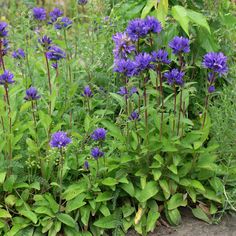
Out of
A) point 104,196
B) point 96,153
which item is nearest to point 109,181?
point 104,196

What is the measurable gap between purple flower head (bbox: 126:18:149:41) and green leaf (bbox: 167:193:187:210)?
1050mm

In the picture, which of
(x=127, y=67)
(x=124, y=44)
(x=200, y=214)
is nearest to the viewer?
(x=127, y=67)

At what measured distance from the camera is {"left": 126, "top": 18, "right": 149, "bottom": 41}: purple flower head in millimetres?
3107

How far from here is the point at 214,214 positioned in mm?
3389

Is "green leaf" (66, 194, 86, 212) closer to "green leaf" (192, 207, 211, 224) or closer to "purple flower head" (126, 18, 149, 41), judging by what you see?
"green leaf" (192, 207, 211, 224)

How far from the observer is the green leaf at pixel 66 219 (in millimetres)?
3160

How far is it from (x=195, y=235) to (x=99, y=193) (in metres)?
0.67

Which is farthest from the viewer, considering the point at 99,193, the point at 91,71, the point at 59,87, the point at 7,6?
the point at 7,6

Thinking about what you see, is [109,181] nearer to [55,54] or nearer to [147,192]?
[147,192]

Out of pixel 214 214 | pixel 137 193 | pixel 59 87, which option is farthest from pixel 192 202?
pixel 59 87

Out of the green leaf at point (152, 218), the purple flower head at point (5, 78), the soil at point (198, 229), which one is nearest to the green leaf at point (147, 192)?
the green leaf at point (152, 218)

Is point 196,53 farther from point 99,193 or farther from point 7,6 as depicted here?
point 7,6

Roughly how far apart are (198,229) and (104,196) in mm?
649

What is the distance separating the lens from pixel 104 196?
326 cm
